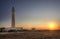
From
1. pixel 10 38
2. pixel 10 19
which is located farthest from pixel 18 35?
pixel 10 19

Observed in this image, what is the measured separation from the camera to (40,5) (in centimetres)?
305

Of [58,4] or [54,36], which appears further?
[58,4]

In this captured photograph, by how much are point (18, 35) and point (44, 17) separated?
0.86 metres

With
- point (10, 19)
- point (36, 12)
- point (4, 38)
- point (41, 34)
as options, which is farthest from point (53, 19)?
point (4, 38)

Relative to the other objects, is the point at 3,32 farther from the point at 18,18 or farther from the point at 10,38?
the point at 18,18

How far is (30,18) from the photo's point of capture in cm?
306

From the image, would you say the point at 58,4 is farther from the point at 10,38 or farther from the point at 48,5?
the point at 10,38

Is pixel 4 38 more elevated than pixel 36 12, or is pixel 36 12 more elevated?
pixel 36 12

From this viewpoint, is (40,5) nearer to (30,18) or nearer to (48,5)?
(48,5)

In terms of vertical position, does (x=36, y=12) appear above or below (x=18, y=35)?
above

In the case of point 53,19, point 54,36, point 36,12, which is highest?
point 36,12

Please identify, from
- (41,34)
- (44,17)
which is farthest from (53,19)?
(41,34)

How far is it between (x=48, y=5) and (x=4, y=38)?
1.31m

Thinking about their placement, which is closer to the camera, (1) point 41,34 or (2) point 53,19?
(1) point 41,34
